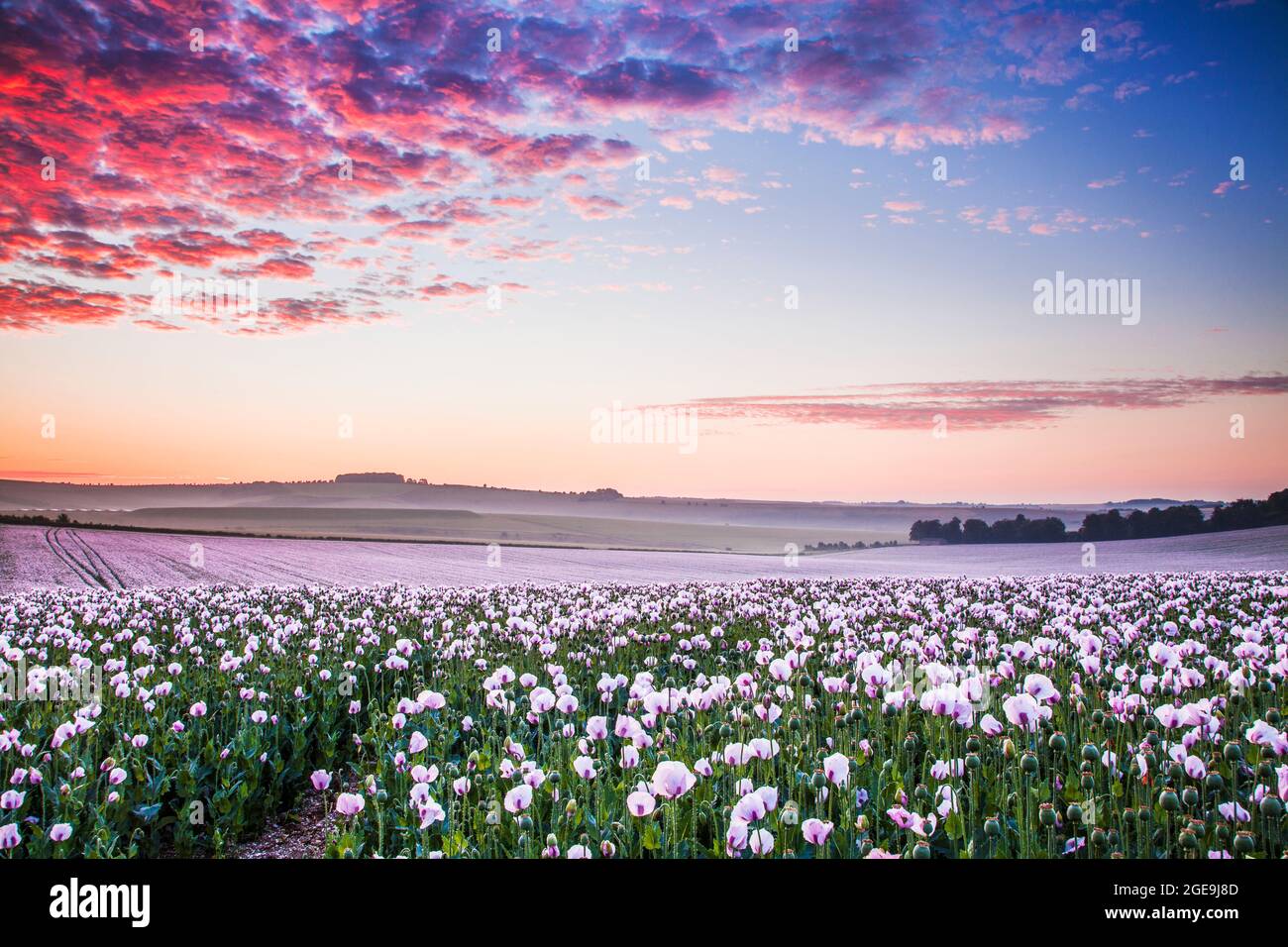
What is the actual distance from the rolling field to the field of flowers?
13582mm

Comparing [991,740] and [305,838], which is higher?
[991,740]

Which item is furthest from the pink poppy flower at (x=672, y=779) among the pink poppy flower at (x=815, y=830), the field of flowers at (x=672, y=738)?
the pink poppy flower at (x=815, y=830)

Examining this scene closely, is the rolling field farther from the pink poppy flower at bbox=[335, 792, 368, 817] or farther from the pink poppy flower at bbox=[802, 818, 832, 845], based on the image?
the pink poppy flower at bbox=[802, 818, 832, 845]

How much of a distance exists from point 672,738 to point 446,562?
36.0 metres

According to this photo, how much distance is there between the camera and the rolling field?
2638 centimetres

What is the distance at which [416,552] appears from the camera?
4566 cm

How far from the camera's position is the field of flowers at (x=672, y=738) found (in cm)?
402

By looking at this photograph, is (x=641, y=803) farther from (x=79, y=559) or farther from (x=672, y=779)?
(x=79, y=559)

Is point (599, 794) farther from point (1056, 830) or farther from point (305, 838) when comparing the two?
point (305, 838)

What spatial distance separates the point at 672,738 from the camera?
5188mm

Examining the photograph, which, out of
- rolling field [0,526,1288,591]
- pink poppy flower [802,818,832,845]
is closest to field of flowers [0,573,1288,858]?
pink poppy flower [802,818,832,845]

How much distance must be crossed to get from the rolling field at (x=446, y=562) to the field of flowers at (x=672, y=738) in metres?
13.6
